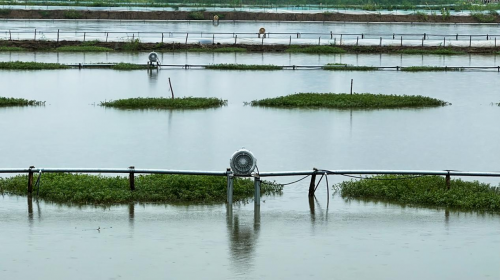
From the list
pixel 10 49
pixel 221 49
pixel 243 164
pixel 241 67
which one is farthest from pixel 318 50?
pixel 243 164

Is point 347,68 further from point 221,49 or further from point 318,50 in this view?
point 221,49

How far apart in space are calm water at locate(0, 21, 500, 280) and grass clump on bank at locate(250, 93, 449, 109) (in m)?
0.92

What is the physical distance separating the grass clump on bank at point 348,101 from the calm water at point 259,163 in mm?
924

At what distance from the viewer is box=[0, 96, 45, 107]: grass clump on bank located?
30.6m

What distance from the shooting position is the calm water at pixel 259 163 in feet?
40.0

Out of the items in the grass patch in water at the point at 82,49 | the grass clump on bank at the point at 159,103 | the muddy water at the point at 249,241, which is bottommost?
the muddy water at the point at 249,241

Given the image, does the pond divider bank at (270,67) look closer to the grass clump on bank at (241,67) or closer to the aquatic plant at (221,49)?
the grass clump on bank at (241,67)

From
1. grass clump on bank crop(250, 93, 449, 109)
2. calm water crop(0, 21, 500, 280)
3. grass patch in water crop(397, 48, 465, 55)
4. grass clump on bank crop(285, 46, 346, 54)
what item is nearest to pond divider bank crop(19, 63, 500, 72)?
calm water crop(0, 21, 500, 280)

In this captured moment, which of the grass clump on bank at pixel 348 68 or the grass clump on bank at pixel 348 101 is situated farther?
the grass clump on bank at pixel 348 68

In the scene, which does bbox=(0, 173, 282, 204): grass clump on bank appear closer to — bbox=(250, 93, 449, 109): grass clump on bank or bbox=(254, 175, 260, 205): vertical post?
bbox=(254, 175, 260, 205): vertical post

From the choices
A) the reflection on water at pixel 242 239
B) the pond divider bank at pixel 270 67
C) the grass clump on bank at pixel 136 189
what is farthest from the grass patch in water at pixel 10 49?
the reflection on water at pixel 242 239

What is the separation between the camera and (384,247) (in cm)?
1302

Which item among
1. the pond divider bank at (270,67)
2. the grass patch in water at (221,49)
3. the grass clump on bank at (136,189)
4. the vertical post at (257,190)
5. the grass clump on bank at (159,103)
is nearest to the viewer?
the vertical post at (257,190)

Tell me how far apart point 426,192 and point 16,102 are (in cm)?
1871
